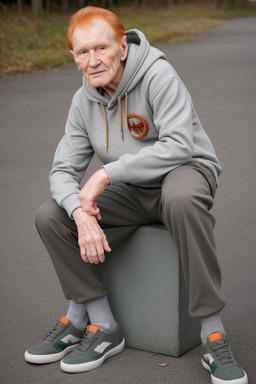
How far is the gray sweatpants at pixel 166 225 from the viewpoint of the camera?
10.2 ft

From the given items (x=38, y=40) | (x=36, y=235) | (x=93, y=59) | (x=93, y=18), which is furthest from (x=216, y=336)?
(x=38, y=40)

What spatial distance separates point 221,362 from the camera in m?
3.16

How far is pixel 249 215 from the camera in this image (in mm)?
5625

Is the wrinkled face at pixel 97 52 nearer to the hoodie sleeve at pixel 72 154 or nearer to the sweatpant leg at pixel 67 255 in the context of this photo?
the hoodie sleeve at pixel 72 154

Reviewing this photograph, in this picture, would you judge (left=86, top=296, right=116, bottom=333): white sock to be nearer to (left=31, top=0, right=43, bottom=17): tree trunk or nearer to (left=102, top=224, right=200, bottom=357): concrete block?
(left=102, top=224, right=200, bottom=357): concrete block

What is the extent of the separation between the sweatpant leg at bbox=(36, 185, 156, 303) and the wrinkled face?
0.52 meters

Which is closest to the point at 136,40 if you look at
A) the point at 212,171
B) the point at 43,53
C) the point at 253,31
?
the point at 212,171

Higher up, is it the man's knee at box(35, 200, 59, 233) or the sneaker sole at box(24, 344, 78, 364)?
the man's knee at box(35, 200, 59, 233)

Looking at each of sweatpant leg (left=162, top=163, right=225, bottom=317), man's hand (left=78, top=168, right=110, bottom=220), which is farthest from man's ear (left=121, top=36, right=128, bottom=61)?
sweatpant leg (left=162, top=163, right=225, bottom=317)

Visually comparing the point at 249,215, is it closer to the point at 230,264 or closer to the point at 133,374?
the point at 230,264

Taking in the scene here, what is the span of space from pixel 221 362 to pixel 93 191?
0.88 meters

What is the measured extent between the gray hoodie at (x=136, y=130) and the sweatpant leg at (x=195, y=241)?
8.5 inches

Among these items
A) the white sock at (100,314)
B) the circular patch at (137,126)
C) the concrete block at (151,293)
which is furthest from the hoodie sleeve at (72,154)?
the white sock at (100,314)

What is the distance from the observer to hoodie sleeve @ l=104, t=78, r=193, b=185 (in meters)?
3.31
